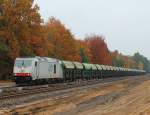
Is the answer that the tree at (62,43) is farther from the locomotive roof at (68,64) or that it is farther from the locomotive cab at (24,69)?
the locomotive cab at (24,69)

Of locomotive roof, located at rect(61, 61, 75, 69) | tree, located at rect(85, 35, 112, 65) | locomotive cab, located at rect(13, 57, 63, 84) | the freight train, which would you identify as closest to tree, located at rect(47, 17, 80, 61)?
the freight train

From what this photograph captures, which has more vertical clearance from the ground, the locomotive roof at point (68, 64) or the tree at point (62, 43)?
the tree at point (62, 43)

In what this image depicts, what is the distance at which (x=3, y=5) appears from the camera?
57.3 meters

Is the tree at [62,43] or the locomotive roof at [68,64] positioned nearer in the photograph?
the locomotive roof at [68,64]

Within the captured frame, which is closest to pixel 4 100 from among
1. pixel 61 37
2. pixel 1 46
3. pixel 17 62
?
pixel 17 62

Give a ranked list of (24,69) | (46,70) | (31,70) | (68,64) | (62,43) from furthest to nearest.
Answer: (62,43), (68,64), (46,70), (24,69), (31,70)

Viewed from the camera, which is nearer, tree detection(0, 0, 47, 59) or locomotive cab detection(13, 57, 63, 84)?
locomotive cab detection(13, 57, 63, 84)

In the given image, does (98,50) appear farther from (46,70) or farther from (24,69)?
(24,69)

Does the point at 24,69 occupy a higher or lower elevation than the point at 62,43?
lower

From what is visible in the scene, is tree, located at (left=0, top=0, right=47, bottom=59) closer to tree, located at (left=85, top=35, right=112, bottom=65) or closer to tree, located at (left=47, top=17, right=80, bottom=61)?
tree, located at (left=47, top=17, right=80, bottom=61)

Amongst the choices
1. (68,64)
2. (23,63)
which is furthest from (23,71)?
(68,64)

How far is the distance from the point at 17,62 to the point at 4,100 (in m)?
16.4

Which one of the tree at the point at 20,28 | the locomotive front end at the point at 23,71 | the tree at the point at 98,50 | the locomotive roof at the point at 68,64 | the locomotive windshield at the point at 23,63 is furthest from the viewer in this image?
the tree at the point at 98,50

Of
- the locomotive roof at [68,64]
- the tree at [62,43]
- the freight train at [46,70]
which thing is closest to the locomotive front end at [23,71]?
the freight train at [46,70]
